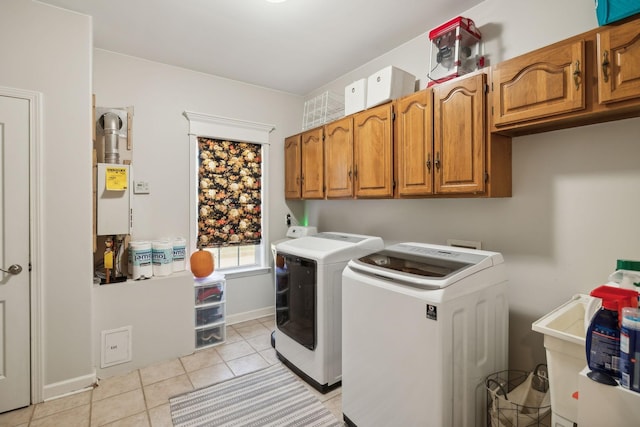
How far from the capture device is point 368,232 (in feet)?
9.95

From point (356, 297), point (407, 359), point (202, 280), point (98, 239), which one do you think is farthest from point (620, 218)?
point (98, 239)

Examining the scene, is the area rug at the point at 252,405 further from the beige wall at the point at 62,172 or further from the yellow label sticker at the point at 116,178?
the yellow label sticker at the point at 116,178

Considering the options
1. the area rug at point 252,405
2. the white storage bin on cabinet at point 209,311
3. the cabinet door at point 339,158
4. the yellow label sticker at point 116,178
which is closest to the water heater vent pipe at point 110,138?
the yellow label sticker at point 116,178

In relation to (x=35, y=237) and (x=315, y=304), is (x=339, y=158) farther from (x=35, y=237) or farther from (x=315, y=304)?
(x=35, y=237)

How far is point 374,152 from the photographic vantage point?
96.7 inches

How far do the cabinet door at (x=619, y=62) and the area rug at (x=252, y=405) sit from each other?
2.28m

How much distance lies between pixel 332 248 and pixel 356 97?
1350 millimetres

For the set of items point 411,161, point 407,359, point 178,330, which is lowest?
point 178,330

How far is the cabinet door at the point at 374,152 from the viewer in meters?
2.34

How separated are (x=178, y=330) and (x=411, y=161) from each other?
2.47m

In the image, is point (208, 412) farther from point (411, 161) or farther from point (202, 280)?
point (411, 161)

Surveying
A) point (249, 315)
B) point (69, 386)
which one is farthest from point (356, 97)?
point (69, 386)

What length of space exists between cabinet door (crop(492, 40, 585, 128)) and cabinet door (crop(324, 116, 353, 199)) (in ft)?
4.07

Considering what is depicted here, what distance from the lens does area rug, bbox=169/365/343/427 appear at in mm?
1924
